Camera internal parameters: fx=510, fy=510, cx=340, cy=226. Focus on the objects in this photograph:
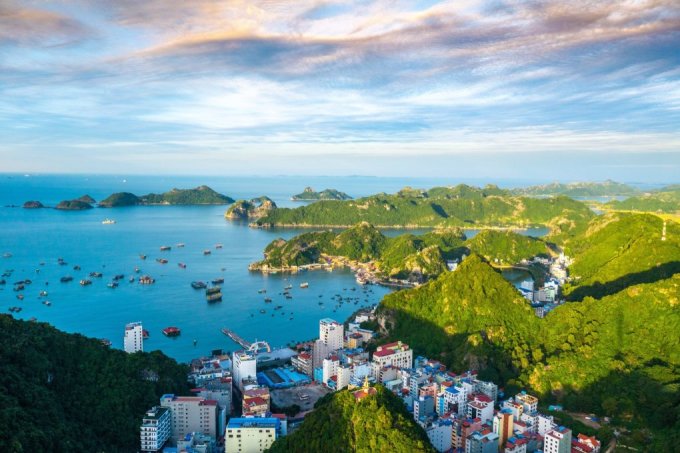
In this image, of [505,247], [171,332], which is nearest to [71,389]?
[171,332]

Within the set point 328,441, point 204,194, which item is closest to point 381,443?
point 328,441

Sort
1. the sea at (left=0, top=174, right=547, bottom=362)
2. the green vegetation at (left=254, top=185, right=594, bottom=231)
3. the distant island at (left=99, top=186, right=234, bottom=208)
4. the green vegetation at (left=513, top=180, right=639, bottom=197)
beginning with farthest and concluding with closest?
the green vegetation at (left=513, top=180, right=639, bottom=197)
the distant island at (left=99, top=186, right=234, bottom=208)
the green vegetation at (left=254, top=185, right=594, bottom=231)
the sea at (left=0, top=174, right=547, bottom=362)

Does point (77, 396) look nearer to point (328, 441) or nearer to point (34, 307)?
point (328, 441)

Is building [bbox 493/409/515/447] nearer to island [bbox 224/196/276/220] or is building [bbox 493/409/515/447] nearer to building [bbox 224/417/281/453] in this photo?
building [bbox 224/417/281/453]

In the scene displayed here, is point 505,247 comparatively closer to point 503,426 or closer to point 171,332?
point 171,332

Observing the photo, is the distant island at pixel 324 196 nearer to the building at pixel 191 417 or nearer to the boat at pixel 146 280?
the boat at pixel 146 280

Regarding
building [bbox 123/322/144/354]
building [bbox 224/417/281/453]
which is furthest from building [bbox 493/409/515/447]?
building [bbox 123/322/144/354]

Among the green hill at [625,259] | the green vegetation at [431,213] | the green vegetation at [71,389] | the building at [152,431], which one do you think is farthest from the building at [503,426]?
the green vegetation at [431,213]
